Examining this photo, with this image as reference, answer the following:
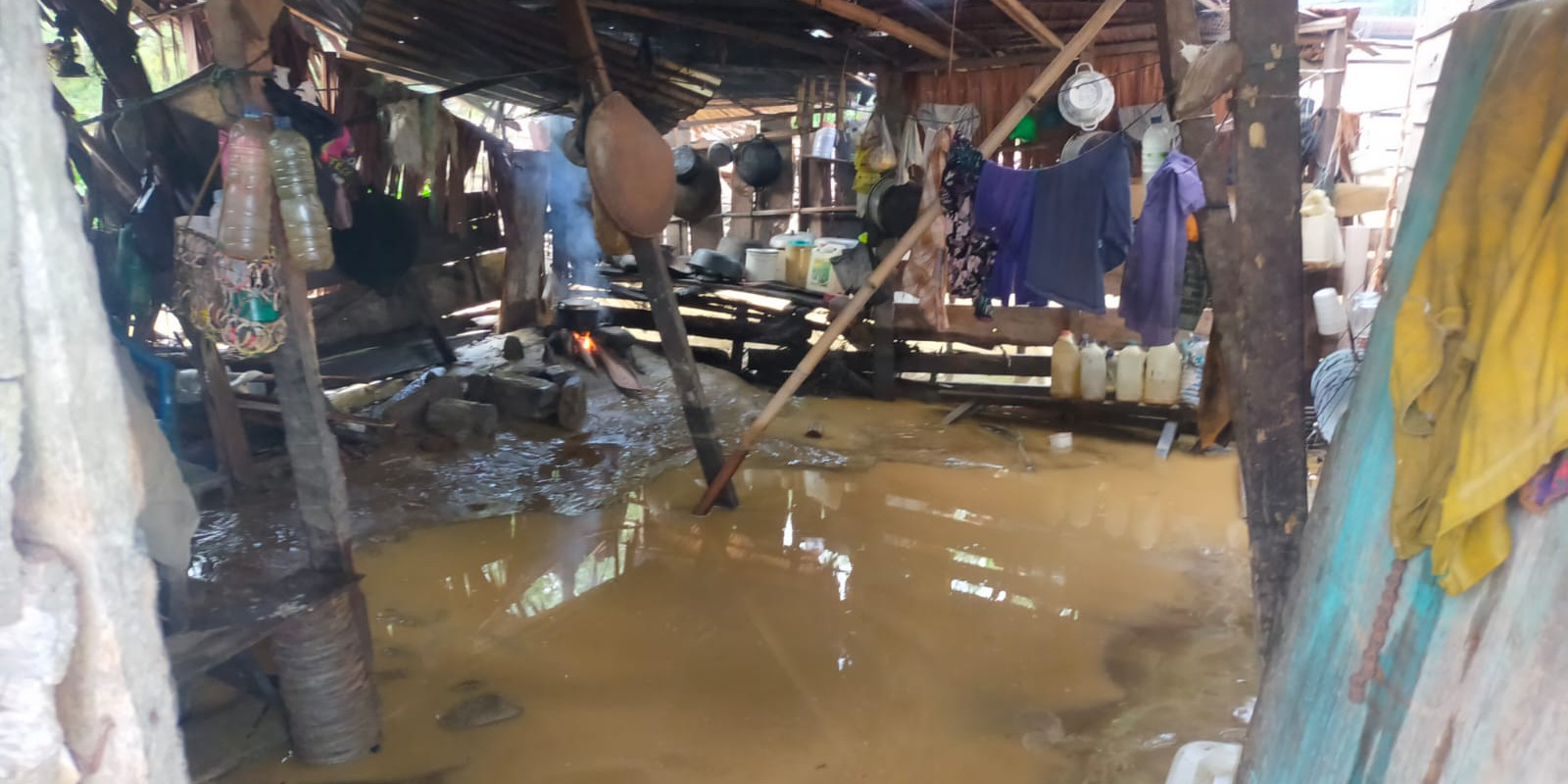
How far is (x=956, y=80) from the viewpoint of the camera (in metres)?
7.18

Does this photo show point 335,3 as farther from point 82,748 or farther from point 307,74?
point 82,748

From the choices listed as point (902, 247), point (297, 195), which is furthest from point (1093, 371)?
point (297, 195)

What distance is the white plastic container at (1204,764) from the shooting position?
2600mm

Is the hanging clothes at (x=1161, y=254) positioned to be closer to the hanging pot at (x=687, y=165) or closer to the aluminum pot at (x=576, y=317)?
the hanging pot at (x=687, y=165)

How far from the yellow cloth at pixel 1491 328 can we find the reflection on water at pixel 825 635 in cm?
211

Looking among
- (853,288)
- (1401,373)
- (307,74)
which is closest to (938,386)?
(853,288)

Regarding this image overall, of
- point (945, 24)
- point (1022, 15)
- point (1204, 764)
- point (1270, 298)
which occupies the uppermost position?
point (945, 24)

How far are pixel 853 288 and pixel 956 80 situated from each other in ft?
6.88

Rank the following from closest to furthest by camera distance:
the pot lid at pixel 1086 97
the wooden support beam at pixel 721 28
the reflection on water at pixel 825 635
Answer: the reflection on water at pixel 825 635
the wooden support beam at pixel 721 28
the pot lid at pixel 1086 97

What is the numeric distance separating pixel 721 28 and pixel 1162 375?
4357mm

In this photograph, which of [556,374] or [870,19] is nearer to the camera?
[870,19]

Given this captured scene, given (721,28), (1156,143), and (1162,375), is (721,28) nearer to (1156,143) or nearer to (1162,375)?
(1156,143)

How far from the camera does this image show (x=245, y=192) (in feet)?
8.90

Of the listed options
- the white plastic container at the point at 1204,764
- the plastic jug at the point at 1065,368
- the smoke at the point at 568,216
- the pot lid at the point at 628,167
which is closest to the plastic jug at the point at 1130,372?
the plastic jug at the point at 1065,368
